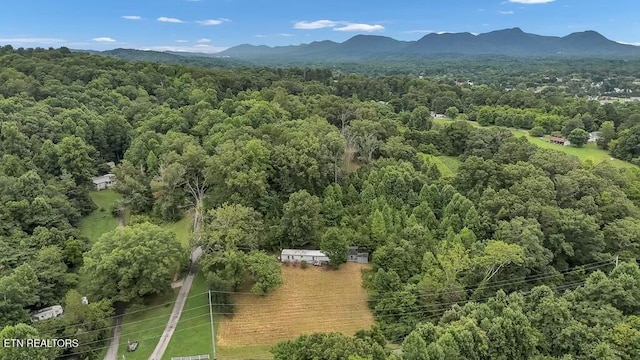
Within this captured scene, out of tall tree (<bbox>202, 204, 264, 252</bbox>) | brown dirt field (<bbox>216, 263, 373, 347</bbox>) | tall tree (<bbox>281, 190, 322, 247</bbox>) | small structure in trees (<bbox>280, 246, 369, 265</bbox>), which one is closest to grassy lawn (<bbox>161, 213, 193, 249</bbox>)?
tall tree (<bbox>202, 204, 264, 252</bbox>)

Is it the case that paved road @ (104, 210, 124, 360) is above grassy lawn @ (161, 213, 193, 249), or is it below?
below

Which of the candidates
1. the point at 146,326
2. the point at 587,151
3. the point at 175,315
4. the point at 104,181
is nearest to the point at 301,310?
the point at 175,315

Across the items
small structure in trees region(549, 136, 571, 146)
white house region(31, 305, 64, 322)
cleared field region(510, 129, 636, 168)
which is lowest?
white house region(31, 305, 64, 322)

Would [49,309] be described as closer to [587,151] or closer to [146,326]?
[146,326]

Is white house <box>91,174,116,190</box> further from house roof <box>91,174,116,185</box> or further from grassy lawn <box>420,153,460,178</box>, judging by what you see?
grassy lawn <box>420,153,460,178</box>

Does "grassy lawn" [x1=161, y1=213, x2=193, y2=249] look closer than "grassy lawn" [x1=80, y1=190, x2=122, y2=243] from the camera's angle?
Yes

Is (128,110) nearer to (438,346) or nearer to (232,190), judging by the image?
(232,190)

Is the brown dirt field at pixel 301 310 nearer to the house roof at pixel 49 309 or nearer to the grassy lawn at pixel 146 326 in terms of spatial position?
the grassy lawn at pixel 146 326

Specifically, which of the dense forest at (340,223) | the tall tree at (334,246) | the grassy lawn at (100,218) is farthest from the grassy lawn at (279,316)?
the grassy lawn at (100,218)
